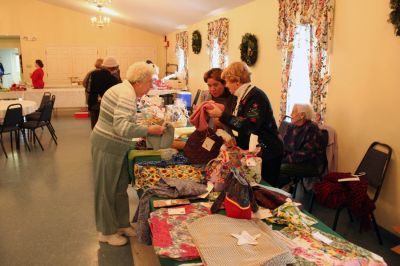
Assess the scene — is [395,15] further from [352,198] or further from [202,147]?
[202,147]

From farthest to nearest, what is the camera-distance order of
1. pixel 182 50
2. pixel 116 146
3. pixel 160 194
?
pixel 182 50, pixel 116 146, pixel 160 194

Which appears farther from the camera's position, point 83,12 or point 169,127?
point 83,12

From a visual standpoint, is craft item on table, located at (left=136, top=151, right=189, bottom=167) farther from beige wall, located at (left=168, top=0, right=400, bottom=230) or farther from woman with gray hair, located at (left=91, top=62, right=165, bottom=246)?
beige wall, located at (left=168, top=0, right=400, bottom=230)

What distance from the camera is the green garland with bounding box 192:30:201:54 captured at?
26.3 ft

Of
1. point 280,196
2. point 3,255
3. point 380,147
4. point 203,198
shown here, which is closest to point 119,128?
point 203,198

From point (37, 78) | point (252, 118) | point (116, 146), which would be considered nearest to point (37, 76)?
point (37, 78)

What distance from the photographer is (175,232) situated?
1.51 m

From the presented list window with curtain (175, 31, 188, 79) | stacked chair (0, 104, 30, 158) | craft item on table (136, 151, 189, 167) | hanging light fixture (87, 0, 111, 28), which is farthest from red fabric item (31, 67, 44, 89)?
craft item on table (136, 151, 189, 167)

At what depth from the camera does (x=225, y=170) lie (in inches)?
77.2

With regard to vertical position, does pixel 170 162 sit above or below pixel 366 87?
below

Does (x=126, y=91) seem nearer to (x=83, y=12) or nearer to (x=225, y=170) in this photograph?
(x=225, y=170)

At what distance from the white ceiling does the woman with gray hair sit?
3571mm

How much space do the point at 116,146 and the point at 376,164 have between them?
217cm

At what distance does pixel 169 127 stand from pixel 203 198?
2.27ft
